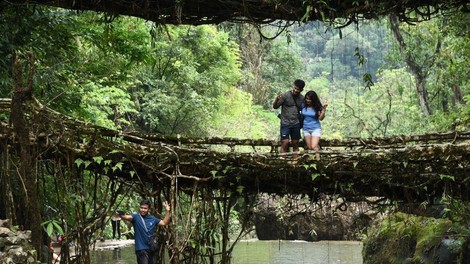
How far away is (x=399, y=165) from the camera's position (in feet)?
25.7

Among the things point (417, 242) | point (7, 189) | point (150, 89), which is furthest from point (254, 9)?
point (150, 89)

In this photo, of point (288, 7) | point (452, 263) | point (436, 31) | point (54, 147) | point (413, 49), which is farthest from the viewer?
point (413, 49)

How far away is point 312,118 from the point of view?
29.2ft

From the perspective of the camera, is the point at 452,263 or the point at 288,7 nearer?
the point at 288,7

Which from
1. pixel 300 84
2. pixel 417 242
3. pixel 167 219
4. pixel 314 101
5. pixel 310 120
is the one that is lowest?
pixel 417 242

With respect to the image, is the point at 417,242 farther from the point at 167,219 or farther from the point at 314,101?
the point at 167,219

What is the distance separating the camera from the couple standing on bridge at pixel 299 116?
29.1ft

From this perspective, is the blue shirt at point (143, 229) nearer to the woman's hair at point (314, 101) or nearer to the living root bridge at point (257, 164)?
the living root bridge at point (257, 164)

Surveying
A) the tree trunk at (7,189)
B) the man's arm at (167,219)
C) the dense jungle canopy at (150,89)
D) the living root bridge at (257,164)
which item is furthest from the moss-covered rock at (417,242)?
the tree trunk at (7,189)

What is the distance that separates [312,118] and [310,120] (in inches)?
1.4

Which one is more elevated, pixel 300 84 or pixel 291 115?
pixel 300 84

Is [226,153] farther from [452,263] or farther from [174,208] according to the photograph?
[452,263]

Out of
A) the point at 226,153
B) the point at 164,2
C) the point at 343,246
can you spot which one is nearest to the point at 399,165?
the point at 226,153

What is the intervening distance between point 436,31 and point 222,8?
1429cm
